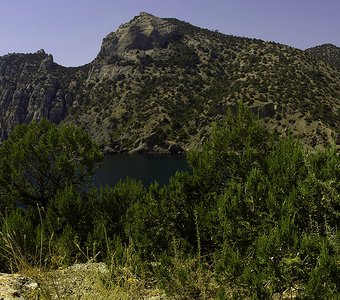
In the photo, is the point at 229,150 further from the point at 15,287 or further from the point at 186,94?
the point at 186,94

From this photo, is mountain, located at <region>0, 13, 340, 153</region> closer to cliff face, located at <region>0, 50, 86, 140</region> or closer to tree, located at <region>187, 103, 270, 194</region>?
cliff face, located at <region>0, 50, 86, 140</region>

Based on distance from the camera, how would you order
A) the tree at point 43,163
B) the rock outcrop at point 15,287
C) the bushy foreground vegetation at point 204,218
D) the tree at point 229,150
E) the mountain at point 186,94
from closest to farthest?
the rock outcrop at point 15,287
the bushy foreground vegetation at point 204,218
the tree at point 229,150
the tree at point 43,163
the mountain at point 186,94

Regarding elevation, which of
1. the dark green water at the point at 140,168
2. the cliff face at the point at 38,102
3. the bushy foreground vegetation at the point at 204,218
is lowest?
the dark green water at the point at 140,168

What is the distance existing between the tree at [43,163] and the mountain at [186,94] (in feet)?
284

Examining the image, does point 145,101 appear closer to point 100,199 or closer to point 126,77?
point 126,77

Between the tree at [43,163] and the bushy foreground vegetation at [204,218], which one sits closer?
the bushy foreground vegetation at [204,218]

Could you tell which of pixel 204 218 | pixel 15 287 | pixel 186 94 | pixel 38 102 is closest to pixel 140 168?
pixel 186 94

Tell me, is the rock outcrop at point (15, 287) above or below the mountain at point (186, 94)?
below

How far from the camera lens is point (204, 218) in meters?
13.4

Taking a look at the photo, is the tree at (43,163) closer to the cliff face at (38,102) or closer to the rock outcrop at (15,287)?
the rock outcrop at (15,287)

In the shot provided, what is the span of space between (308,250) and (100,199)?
50.0 feet

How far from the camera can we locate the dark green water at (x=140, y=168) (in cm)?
8262

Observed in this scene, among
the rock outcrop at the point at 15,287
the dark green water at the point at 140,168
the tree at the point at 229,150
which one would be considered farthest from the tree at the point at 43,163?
the dark green water at the point at 140,168

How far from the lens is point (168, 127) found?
14175 cm
